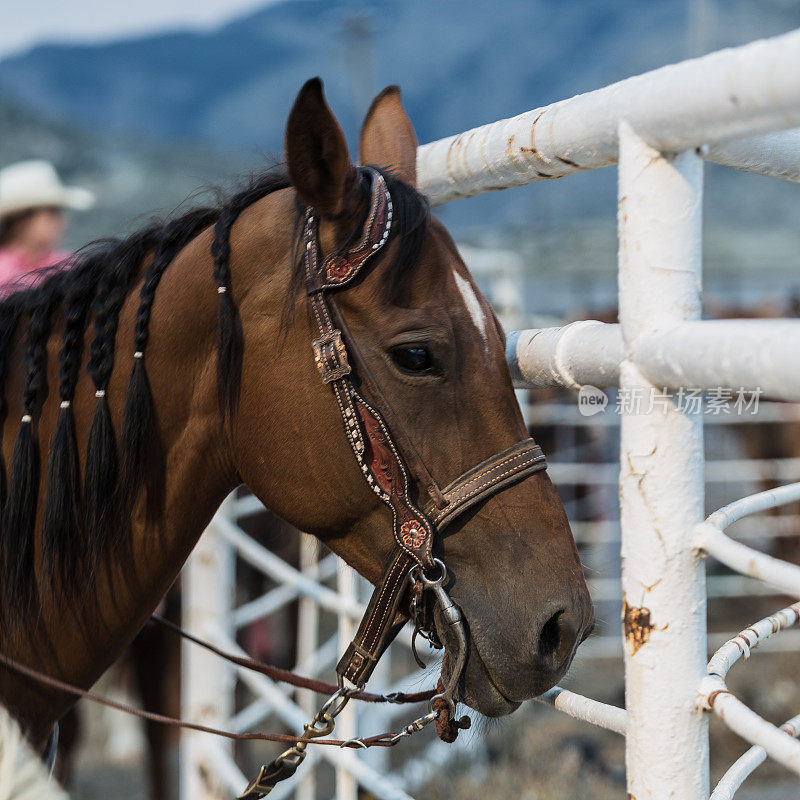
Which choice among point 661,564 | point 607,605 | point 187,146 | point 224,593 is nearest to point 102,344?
point 661,564

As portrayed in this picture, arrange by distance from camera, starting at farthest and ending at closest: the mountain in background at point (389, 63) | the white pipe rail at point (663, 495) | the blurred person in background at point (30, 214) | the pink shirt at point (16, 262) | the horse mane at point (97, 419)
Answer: the mountain in background at point (389, 63) < the blurred person in background at point (30, 214) < the pink shirt at point (16, 262) < the horse mane at point (97, 419) < the white pipe rail at point (663, 495)

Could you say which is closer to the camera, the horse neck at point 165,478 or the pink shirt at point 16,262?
the horse neck at point 165,478

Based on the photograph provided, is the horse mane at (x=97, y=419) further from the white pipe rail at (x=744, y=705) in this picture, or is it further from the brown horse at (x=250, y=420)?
the white pipe rail at (x=744, y=705)

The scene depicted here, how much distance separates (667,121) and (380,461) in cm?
66

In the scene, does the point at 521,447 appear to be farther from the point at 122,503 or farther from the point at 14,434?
the point at 14,434

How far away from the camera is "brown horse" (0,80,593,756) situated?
4.07ft

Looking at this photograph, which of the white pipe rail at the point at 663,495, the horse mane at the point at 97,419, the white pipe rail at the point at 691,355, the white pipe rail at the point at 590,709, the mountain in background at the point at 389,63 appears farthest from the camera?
the mountain in background at the point at 389,63

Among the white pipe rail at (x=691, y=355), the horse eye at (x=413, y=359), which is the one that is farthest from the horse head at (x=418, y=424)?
the white pipe rail at (x=691, y=355)

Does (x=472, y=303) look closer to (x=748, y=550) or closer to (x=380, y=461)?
(x=380, y=461)

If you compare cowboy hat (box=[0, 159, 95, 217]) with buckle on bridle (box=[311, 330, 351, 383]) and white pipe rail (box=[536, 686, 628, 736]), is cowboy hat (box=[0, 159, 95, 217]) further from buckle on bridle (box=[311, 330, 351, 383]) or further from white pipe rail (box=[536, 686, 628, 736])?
white pipe rail (box=[536, 686, 628, 736])

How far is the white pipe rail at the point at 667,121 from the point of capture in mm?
740

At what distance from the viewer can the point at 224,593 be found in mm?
2754

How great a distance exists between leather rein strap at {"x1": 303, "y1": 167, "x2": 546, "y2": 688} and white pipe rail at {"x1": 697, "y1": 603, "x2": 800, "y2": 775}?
399mm

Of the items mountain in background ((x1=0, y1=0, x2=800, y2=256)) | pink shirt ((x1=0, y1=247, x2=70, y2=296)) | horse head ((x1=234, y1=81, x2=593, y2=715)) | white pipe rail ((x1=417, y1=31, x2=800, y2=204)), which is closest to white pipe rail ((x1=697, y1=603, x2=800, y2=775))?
horse head ((x1=234, y1=81, x2=593, y2=715))
